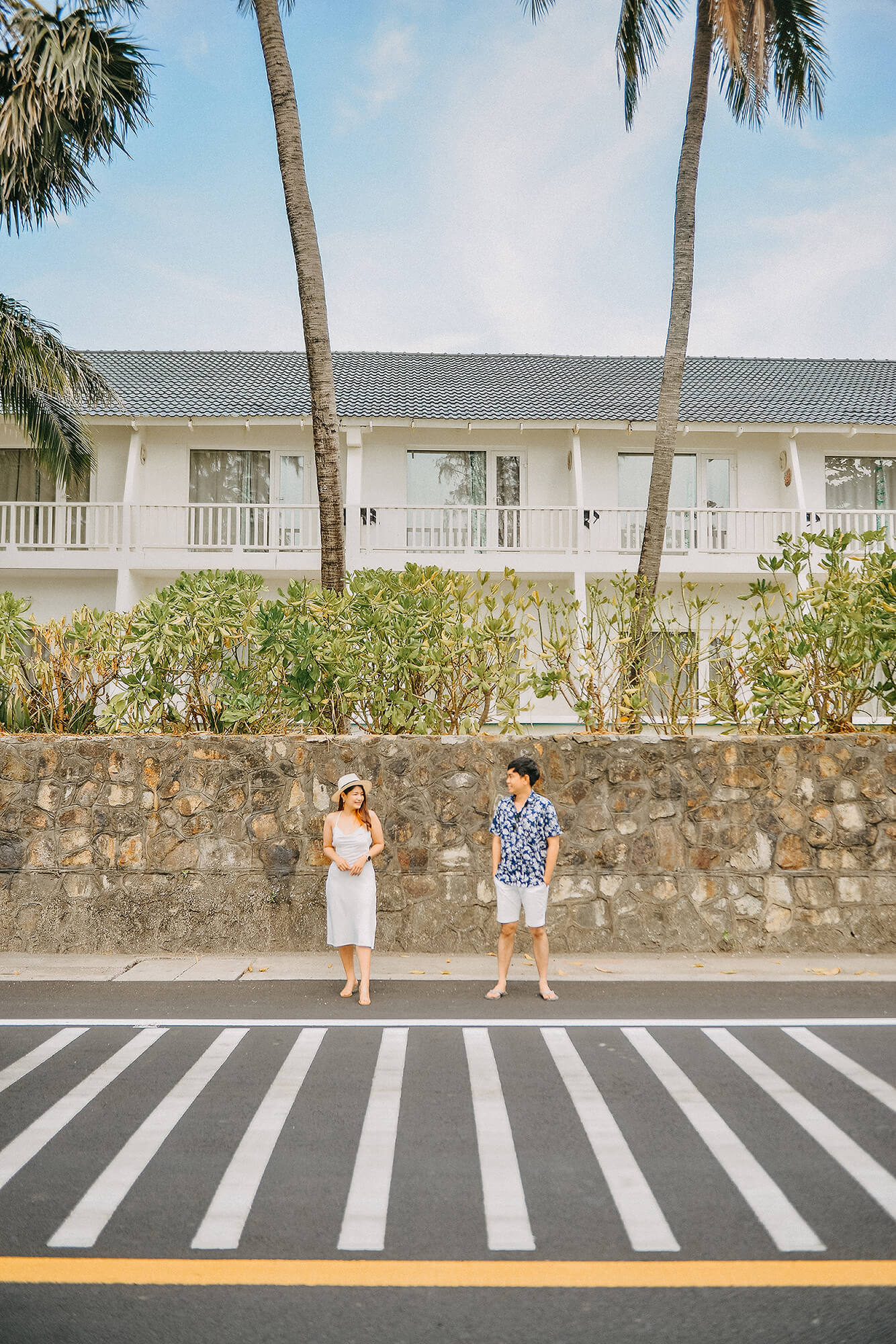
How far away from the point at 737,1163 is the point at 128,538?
18357mm

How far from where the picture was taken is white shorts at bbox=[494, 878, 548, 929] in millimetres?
7008

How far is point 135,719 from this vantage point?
355 inches

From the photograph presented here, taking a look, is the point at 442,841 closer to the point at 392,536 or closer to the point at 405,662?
the point at 405,662

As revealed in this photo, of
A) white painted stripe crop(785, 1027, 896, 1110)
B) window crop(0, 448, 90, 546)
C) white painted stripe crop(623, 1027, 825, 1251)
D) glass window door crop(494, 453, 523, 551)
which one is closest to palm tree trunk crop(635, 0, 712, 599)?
white painted stripe crop(785, 1027, 896, 1110)

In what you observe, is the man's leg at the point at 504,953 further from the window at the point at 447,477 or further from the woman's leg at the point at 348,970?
the window at the point at 447,477

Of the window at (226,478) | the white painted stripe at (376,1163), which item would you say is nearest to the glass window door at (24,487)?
the window at (226,478)

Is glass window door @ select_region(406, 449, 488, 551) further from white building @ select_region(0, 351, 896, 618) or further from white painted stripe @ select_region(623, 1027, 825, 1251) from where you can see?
white painted stripe @ select_region(623, 1027, 825, 1251)

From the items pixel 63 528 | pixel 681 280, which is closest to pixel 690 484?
pixel 681 280

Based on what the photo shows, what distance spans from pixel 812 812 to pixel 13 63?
12604 mm

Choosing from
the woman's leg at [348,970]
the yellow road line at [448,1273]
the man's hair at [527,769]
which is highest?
the man's hair at [527,769]

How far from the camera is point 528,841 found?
709 centimetres

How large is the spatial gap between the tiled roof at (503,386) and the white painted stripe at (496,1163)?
17.2m

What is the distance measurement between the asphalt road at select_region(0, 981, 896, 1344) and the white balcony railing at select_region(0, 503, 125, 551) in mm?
15475

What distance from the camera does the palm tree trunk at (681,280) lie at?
1202 centimetres
